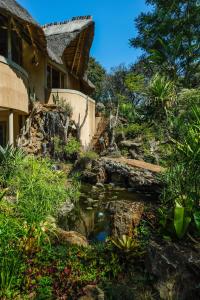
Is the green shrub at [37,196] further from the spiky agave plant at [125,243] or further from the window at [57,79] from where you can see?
the window at [57,79]

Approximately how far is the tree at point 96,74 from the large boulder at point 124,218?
93.1 feet

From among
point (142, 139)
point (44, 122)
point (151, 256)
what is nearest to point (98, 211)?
point (151, 256)

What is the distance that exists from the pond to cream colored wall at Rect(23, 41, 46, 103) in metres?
6.47

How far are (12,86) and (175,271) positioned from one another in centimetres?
848

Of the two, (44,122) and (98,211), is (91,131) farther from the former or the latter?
(98,211)

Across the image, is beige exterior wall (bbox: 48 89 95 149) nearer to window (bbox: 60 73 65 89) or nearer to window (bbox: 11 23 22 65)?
window (bbox: 60 73 65 89)

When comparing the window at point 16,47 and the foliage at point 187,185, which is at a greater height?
the window at point 16,47

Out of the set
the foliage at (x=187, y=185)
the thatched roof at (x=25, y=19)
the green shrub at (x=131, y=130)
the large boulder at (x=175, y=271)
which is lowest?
the large boulder at (x=175, y=271)

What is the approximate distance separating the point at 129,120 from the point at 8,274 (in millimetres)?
18409

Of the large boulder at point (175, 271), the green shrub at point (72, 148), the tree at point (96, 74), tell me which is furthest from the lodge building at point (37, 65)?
the tree at point (96, 74)

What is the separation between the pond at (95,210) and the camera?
25.6 ft

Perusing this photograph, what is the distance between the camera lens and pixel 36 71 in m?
16.3

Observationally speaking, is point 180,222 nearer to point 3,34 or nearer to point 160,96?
point 3,34

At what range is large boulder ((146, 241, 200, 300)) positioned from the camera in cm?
424
